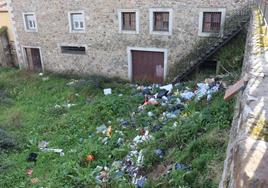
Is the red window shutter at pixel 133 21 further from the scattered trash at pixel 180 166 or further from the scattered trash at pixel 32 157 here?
the scattered trash at pixel 180 166

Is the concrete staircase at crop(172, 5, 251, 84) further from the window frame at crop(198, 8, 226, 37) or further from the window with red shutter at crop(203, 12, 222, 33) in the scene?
the window with red shutter at crop(203, 12, 222, 33)

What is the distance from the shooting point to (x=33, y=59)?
17.7 meters

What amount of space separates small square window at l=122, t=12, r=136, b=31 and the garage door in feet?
4.21

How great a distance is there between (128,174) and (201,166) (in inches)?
77.9

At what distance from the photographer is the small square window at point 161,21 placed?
42.7ft

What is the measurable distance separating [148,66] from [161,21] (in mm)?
2473

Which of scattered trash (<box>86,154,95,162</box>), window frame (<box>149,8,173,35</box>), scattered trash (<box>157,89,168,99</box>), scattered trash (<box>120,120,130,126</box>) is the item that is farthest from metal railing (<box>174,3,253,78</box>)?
scattered trash (<box>86,154,95,162</box>)

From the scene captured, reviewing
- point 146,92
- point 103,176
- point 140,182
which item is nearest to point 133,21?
point 146,92

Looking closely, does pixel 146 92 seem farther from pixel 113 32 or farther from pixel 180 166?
pixel 180 166

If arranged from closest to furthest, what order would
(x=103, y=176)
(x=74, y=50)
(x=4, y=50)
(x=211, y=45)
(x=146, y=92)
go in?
(x=103, y=176) < (x=146, y=92) < (x=211, y=45) < (x=74, y=50) < (x=4, y=50)

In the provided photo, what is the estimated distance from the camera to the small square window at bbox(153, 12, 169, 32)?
13008 millimetres

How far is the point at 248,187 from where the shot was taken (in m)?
1.51

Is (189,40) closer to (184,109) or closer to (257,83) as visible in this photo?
(184,109)

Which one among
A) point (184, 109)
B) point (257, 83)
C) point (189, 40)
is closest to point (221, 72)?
point (189, 40)
